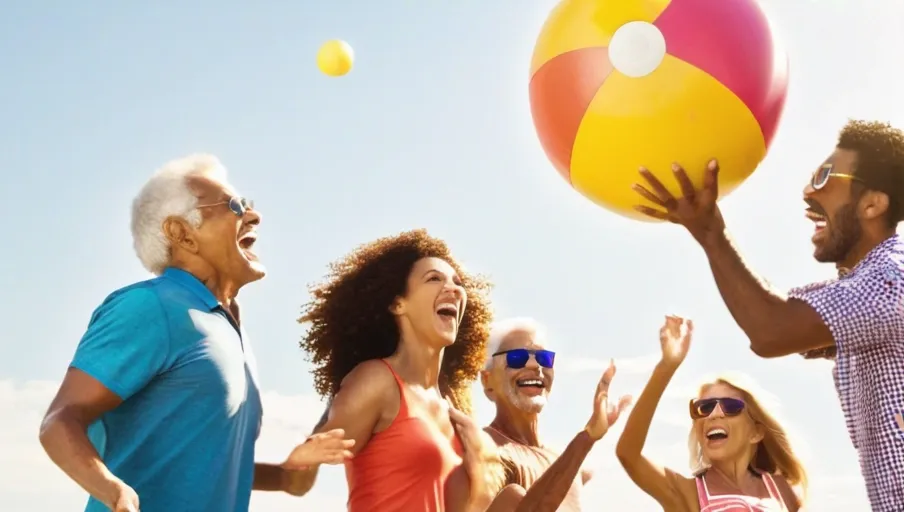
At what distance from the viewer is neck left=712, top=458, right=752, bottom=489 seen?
23.1 ft

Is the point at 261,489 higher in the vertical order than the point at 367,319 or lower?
lower

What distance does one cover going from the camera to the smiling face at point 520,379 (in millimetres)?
6703

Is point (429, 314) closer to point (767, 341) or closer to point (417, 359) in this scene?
point (417, 359)

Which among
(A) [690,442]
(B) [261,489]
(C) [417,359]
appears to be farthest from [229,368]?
(A) [690,442]

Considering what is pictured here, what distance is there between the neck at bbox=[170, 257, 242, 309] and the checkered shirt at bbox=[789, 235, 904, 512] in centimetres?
256

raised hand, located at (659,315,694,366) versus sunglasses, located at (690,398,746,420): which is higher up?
raised hand, located at (659,315,694,366)

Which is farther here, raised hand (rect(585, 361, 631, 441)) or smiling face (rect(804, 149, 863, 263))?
raised hand (rect(585, 361, 631, 441))

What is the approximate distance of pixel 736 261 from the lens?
409 cm


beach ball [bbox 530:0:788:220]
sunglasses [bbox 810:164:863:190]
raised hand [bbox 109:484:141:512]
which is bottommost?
raised hand [bbox 109:484:141:512]

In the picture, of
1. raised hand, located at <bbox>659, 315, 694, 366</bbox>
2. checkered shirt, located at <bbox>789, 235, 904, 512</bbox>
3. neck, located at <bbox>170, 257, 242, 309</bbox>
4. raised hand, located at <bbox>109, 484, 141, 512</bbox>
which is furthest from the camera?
raised hand, located at <bbox>659, 315, 694, 366</bbox>

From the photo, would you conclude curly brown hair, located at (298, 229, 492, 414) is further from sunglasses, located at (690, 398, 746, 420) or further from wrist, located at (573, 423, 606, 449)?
sunglasses, located at (690, 398, 746, 420)

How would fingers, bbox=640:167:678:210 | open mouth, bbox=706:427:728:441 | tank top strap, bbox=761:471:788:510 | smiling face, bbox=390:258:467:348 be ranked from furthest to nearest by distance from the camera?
open mouth, bbox=706:427:728:441 → tank top strap, bbox=761:471:788:510 → smiling face, bbox=390:258:467:348 → fingers, bbox=640:167:678:210

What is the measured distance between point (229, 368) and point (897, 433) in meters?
2.65

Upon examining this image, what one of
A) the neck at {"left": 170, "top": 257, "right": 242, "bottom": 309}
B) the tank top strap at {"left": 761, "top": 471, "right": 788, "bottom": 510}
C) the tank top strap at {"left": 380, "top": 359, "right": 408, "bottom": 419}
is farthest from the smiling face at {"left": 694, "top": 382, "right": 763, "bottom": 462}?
the neck at {"left": 170, "top": 257, "right": 242, "bottom": 309}
